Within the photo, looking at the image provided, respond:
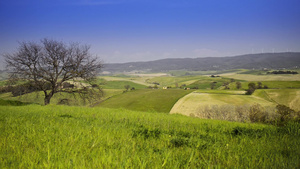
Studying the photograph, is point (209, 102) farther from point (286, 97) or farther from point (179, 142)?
point (179, 142)

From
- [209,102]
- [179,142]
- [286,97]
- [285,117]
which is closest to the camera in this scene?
[179,142]

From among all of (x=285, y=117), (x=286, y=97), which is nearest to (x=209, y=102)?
(x=286, y=97)

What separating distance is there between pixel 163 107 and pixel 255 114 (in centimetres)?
6173

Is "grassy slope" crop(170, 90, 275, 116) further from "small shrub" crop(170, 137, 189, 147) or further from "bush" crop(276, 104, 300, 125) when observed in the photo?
"small shrub" crop(170, 137, 189, 147)

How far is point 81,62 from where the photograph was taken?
91.6 ft

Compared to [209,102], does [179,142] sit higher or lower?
higher

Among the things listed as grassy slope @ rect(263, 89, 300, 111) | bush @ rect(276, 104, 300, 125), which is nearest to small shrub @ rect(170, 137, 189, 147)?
bush @ rect(276, 104, 300, 125)

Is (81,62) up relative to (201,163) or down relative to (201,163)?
up

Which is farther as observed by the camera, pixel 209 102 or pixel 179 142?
pixel 209 102

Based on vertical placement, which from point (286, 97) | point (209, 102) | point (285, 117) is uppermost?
point (285, 117)

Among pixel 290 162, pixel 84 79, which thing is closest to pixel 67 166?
pixel 290 162

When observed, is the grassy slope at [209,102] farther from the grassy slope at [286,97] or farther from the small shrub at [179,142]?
the small shrub at [179,142]

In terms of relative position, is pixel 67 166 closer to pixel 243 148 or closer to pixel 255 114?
pixel 243 148

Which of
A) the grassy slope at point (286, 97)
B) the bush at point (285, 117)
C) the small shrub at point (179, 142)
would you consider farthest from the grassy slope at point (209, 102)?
→ the small shrub at point (179, 142)
